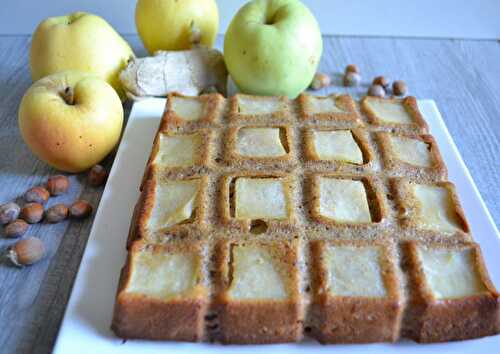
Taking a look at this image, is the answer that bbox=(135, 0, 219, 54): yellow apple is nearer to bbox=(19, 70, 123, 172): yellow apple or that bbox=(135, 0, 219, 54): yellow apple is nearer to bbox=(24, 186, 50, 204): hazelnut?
bbox=(19, 70, 123, 172): yellow apple

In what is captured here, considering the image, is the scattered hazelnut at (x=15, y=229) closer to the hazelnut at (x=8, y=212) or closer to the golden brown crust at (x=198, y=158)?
the hazelnut at (x=8, y=212)

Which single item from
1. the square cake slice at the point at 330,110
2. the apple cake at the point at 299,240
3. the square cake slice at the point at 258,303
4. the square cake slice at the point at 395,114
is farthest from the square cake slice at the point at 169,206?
the square cake slice at the point at 395,114

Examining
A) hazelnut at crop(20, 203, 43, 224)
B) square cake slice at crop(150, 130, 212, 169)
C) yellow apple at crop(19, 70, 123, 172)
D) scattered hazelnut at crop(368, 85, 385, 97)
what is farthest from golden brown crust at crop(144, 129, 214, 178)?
scattered hazelnut at crop(368, 85, 385, 97)

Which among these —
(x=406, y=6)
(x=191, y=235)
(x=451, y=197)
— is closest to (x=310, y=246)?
(x=191, y=235)

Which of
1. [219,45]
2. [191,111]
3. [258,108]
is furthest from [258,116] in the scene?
[219,45]

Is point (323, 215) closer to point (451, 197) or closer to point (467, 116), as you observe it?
point (451, 197)
